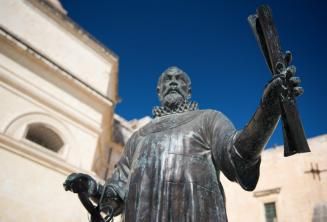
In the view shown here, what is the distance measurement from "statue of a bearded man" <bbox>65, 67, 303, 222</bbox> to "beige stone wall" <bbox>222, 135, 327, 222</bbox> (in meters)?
15.3

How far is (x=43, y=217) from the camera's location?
8.53 m

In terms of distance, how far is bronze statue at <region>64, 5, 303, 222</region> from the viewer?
1927 millimetres

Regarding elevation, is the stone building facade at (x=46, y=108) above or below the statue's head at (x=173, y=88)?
above

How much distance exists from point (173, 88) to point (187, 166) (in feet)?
2.84

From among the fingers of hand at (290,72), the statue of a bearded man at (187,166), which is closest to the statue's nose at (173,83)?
the statue of a bearded man at (187,166)

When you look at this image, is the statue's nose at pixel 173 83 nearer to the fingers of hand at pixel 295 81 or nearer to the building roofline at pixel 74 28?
the fingers of hand at pixel 295 81

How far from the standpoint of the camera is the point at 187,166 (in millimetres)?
2199

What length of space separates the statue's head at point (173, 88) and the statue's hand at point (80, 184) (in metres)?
0.96

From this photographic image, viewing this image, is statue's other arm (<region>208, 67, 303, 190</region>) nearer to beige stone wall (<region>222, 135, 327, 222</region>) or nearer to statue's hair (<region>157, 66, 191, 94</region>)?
A: statue's hair (<region>157, 66, 191, 94</region>)

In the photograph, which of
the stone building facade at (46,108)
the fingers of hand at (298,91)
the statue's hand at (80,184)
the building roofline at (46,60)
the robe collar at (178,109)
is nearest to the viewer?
the fingers of hand at (298,91)

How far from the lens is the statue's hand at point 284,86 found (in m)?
1.76

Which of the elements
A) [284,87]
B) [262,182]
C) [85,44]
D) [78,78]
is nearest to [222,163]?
[284,87]

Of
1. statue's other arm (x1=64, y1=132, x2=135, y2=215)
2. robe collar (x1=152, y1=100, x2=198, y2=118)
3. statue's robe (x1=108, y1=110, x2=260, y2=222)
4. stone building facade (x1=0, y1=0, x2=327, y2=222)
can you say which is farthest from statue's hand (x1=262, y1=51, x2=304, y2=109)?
stone building facade (x1=0, y1=0, x2=327, y2=222)

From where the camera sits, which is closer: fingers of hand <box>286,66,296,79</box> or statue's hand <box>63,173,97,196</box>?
fingers of hand <box>286,66,296,79</box>
